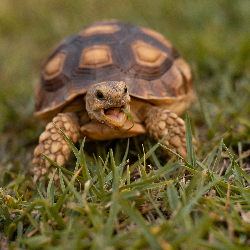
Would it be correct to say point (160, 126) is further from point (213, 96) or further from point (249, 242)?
point (213, 96)

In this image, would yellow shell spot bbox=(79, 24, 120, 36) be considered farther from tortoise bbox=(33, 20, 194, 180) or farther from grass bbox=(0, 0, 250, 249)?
grass bbox=(0, 0, 250, 249)

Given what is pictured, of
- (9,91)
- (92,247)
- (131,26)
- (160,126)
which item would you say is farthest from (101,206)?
(9,91)

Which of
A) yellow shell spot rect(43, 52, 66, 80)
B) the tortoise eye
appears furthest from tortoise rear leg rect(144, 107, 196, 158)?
yellow shell spot rect(43, 52, 66, 80)

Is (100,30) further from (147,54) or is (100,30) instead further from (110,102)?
(110,102)

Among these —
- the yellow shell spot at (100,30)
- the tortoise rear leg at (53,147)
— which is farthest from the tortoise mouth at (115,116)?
the yellow shell spot at (100,30)

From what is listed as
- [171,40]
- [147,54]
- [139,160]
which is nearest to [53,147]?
[139,160]

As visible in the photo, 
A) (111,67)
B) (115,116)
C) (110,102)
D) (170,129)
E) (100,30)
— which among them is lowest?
(170,129)

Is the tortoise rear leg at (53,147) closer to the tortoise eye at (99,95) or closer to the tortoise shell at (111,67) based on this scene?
the tortoise shell at (111,67)
